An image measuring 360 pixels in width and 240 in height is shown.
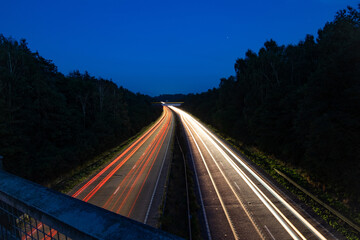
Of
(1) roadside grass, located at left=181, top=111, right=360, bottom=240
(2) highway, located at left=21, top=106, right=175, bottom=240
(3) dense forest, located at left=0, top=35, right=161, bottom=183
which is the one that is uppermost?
(3) dense forest, located at left=0, top=35, right=161, bottom=183

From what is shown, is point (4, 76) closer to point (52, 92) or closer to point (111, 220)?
point (52, 92)

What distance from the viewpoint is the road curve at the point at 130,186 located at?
14984 millimetres

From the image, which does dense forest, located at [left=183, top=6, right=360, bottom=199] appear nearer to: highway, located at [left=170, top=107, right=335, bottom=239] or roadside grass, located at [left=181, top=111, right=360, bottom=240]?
roadside grass, located at [left=181, top=111, right=360, bottom=240]

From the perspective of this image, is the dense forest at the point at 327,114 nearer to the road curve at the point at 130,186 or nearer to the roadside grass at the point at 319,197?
the roadside grass at the point at 319,197

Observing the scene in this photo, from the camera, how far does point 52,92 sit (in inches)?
1293

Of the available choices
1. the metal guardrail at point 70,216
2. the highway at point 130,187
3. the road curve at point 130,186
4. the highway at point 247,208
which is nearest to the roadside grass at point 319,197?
the highway at point 247,208

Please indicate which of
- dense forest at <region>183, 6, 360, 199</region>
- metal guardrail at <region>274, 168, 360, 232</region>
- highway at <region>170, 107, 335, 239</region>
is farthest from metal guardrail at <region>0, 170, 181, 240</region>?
dense forest at <region>183, 6, 360, 199</region>

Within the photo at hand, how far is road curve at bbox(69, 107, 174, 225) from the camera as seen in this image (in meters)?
15.0

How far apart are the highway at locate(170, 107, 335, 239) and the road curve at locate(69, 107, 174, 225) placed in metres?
4.06

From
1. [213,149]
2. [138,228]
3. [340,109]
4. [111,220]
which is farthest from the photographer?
[213,149]

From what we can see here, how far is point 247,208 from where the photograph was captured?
45.9ft

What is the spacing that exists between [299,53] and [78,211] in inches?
1486

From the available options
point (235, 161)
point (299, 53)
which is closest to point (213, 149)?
point (235, 161)

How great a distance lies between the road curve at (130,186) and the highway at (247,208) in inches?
160
